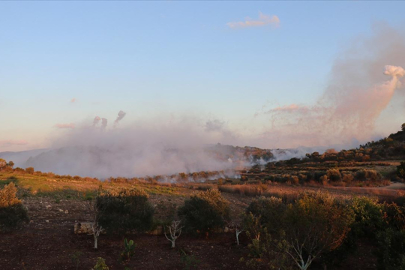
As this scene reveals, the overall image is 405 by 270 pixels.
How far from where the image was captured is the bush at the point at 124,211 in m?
14.6

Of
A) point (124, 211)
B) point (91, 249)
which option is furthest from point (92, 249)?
point (124, 211)

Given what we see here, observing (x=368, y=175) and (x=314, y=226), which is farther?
(x=368, y=175)

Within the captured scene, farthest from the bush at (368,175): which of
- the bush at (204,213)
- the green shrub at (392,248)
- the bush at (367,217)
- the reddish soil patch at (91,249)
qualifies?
the green shrub at (392,248)

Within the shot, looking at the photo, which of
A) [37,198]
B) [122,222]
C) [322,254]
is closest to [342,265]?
[322,254]

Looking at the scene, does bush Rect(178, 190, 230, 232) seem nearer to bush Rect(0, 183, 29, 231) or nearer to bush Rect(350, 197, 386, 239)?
bush Rect(350, 197, 386, 239)

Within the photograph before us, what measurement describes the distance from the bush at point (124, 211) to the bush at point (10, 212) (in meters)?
3.57

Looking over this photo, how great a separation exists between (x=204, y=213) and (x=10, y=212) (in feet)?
30.9

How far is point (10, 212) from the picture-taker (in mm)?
14070

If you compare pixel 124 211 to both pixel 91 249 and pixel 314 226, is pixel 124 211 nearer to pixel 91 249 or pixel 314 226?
pixel 91 249

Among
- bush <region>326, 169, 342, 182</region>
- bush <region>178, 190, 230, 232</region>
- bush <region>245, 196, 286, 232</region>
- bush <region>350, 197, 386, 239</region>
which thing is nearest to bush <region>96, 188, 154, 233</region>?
bush <region>178, 190, 230, 232</region>

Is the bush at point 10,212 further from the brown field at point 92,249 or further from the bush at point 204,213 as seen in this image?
the bush at point 204,213

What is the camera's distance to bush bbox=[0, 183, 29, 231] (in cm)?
1386

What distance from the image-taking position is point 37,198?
23.0m

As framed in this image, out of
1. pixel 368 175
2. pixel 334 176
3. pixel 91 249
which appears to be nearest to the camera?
pixel 91 249
